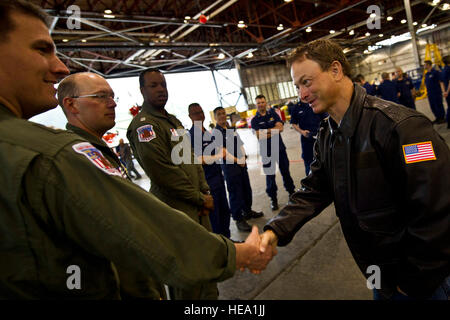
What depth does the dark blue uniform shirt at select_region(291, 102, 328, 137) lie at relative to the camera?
516 centimetres

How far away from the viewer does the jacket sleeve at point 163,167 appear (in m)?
2.34

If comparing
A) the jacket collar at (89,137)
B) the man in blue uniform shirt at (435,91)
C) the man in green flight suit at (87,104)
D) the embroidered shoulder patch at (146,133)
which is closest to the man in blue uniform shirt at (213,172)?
the embroidered shoulder patch at (146,133)

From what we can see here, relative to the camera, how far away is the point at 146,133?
2359 millimetres

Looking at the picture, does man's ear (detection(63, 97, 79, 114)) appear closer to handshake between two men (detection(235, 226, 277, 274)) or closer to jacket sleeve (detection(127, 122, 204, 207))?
jacket sleeve (detection(127, 122, 204, 207))

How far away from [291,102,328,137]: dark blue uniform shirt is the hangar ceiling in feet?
17.5

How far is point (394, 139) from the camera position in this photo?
1.16 meters

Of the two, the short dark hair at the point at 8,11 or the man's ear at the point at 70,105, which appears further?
the man's ear at the point at 70,105

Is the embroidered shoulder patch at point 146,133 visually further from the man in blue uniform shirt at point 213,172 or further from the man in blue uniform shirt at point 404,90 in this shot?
the man in blue uniform shirt at point 404,90

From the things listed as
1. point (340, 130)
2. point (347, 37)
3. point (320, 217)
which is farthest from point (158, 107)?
point (347, 37)

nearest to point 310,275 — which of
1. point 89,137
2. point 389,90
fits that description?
point 89,137

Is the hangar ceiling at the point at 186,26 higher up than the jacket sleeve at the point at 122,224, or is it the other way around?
the hangar ceiling at the point at 186,26

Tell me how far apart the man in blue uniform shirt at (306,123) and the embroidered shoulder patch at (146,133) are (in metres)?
3.60

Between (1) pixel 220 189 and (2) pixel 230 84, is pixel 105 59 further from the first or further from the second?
(1) pixel 220 189
